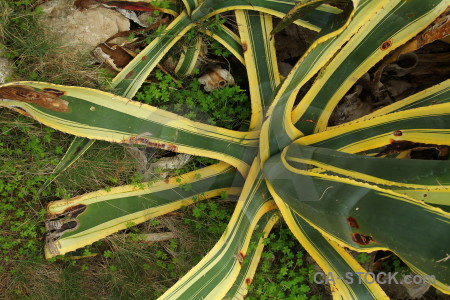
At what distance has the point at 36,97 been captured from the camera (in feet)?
4.82

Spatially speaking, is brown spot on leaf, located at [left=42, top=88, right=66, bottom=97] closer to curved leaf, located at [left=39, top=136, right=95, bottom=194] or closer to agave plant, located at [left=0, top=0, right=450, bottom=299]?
agave plant, located at [left=0, top=0, right=450, bottom=299]

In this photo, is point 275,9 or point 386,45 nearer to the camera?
point 386,45

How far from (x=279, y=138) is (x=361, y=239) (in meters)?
0.66

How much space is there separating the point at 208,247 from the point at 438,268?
1.47m

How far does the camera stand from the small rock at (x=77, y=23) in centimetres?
185

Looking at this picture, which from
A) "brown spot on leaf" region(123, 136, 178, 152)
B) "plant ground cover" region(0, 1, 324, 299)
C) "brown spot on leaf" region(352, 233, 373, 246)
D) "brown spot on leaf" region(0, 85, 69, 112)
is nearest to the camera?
"brown spot on leaf" region(352, 233, 373, 246)

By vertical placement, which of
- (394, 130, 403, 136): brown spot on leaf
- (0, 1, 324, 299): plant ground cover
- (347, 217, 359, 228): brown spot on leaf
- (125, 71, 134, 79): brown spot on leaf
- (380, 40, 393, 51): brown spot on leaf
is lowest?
(0, 1, 324, 299): plant ground cover

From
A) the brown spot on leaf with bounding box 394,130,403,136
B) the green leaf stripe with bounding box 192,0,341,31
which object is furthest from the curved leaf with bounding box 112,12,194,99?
the brown spot on leaf with bounding box 394,130,403,136

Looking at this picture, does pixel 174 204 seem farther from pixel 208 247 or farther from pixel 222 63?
pixel 222 63

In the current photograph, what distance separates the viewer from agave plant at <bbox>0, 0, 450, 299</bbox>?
1072 mm

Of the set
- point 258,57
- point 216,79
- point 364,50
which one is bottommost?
point 216,79

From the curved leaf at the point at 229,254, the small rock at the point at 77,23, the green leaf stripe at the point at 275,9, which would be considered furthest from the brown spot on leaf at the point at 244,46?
the small rock at the point at 77,23

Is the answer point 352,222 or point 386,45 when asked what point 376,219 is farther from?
point 386,45

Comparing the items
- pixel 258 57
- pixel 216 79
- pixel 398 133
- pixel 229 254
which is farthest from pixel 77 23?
pixel 398 133
